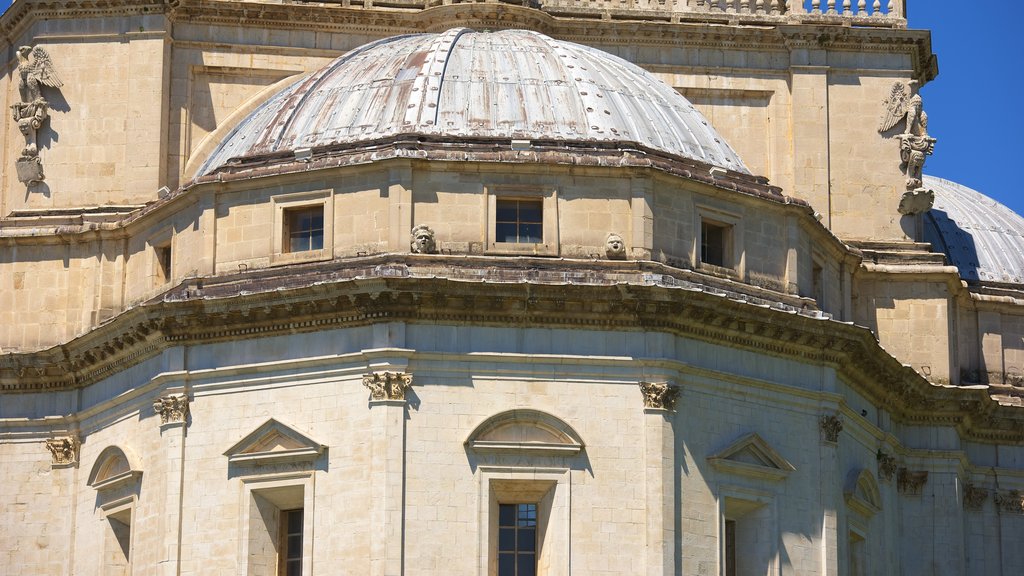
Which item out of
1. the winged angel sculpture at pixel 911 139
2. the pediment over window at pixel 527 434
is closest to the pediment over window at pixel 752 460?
the pediment over window at pixel 527 434

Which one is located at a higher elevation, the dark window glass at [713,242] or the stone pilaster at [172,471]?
the dark window glass at [713,242]

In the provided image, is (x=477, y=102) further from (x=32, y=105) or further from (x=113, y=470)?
(x=32, y=105)

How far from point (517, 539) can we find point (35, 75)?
69.3 feet

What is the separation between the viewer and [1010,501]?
80.5m

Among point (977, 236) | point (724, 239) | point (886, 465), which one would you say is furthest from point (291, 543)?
point (977, 236)

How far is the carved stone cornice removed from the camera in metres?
61.8

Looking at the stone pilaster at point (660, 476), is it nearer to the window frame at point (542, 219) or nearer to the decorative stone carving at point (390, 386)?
the window frame at point (542, 219)

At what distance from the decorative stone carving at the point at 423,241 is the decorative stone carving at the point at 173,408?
278 inches

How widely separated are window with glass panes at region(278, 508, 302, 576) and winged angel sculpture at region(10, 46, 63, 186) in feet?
47.8

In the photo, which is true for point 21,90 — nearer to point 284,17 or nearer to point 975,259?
point 284,17

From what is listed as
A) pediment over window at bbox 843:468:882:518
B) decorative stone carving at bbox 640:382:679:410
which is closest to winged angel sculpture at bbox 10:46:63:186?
decorative stone carving at bbox 640:382:679:410

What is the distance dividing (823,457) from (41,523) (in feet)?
69.3

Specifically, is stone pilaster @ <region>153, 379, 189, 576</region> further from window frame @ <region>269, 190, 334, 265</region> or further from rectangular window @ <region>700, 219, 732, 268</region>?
rectangular window @ <region>700, 219, 732, 268</region>

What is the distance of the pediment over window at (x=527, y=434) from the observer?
61719 mm
